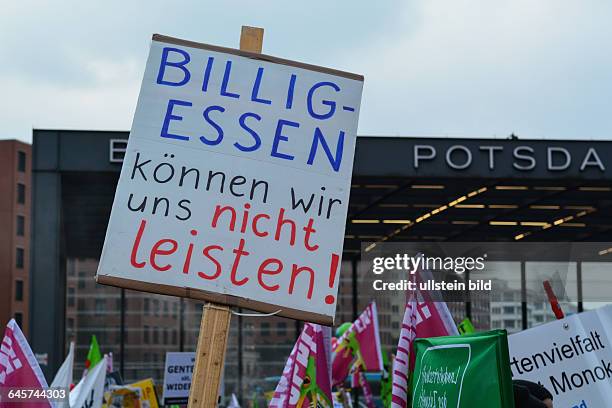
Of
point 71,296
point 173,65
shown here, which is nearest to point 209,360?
point 173,65

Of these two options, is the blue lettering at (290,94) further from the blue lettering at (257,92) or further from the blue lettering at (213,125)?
the blue lettering at (213,125)

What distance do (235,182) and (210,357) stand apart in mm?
803

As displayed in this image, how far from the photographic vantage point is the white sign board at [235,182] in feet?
15.7

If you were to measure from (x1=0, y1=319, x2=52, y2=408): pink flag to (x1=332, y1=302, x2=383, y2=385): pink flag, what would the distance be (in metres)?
8.35

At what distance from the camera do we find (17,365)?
9.82m

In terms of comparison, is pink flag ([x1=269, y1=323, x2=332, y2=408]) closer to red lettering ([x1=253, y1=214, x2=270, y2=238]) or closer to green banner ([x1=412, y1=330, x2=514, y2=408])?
green banner ([x1=412, y1=330, x2=514, y2=408])

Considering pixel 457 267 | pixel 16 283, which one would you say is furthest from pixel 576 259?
pixel 16 283

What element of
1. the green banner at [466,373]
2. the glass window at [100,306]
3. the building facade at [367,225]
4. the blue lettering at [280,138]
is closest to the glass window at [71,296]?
the building facade at [367,225]

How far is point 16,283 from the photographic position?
87250mm

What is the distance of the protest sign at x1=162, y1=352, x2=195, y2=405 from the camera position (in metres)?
18.5

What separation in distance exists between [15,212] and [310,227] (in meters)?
89.3

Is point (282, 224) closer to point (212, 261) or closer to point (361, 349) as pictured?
point (212, 261)

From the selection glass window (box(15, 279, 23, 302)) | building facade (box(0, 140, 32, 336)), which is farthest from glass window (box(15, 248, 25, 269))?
glass window (box(15, 279, 23, 302))

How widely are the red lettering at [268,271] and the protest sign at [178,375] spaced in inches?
550
